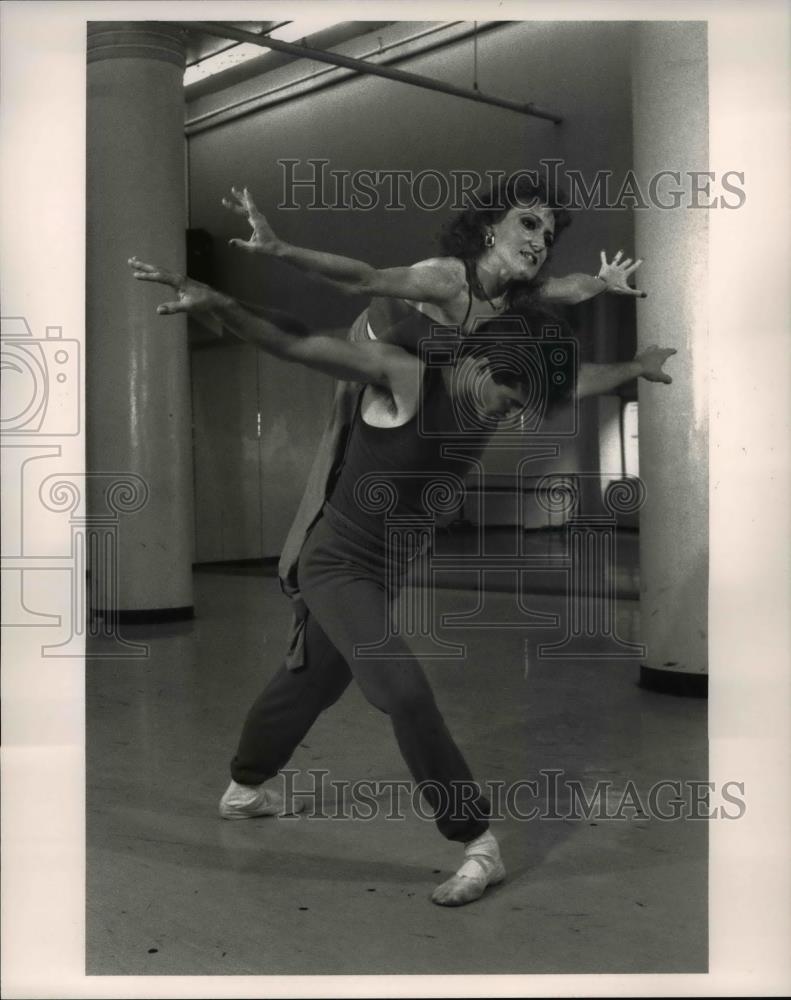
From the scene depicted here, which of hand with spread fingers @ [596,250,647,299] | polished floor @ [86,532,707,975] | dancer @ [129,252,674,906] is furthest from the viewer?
hand with spread fingers @ [596,250,647,299]

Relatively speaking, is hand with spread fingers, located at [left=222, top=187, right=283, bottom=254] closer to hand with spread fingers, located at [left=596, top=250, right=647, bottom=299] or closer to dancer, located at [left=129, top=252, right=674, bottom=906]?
dancer, located at [left=129, top=252, right=674, bottom=906]

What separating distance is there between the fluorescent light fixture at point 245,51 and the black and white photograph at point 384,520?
14mm

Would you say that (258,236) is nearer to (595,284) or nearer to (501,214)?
(501,214)

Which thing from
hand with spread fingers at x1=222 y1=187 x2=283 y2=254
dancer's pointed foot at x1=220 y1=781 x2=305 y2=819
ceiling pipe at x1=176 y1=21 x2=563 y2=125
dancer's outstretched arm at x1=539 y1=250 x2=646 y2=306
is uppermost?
ceiling pipe at x1=176 y1=21 x2=563 y2=125

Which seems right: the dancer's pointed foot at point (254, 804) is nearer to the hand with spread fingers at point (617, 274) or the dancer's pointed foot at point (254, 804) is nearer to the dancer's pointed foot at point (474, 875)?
the dancer's pointed foot at point (474, 875)

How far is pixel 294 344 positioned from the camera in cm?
296

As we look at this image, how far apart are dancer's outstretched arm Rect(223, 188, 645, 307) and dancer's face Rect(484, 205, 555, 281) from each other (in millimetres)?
69

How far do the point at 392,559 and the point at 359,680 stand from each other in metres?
0.34

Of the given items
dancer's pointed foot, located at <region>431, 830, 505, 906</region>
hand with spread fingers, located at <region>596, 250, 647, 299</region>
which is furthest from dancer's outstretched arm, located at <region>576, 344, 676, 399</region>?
dancer's pointed foot, located at <region>431, 830, 505, 906</region>

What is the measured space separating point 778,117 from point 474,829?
2.05m

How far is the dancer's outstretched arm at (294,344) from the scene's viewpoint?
113 inches

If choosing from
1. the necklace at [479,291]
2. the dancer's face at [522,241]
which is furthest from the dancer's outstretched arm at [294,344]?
the dancer's face at [522,241]

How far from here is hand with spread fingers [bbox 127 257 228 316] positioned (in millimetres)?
2826

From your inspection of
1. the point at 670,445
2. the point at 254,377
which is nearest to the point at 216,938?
the point at 254,377
